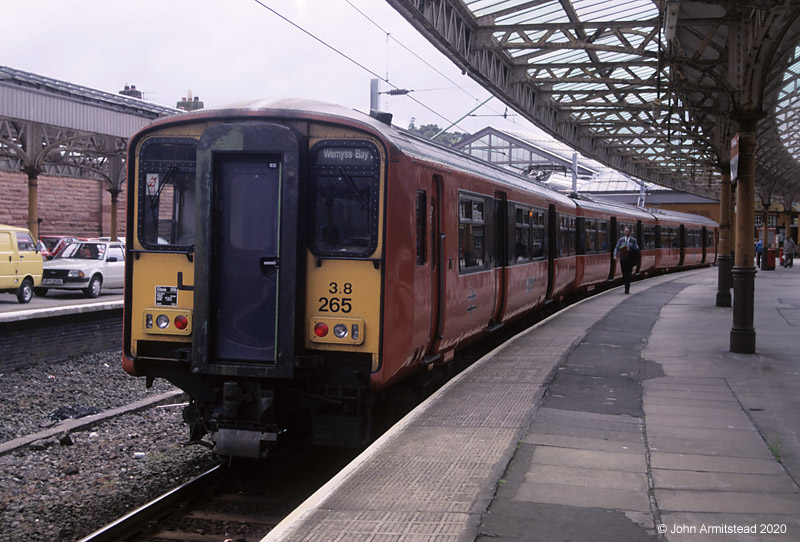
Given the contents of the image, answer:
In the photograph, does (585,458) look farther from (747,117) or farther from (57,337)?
(57,337)

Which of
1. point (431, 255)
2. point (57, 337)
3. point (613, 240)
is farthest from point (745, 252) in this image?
point (613, 240)

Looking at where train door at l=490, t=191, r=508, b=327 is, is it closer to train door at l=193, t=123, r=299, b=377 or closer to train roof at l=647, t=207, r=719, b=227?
train door at l=193, t=123, r=299, b=377

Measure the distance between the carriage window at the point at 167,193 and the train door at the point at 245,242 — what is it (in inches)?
15.7

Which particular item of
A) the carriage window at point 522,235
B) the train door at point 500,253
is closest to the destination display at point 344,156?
the train door at point 500,253

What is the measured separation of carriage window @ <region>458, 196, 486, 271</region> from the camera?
948 centimetres

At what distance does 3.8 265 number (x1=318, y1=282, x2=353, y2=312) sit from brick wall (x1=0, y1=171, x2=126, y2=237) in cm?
3827

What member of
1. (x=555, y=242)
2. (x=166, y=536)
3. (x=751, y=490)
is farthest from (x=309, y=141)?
(x=555, y=242)

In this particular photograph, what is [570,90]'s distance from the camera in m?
23.8

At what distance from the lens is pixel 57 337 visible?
13.7 m

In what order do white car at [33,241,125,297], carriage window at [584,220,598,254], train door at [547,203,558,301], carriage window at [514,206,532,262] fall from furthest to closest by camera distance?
white car at [33,241,125,297] → carriage window at [584,220,598,254] → train door at [547,203,558,301] → carriage window at [514,206,532,262]

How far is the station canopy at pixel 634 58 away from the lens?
11.8 metres

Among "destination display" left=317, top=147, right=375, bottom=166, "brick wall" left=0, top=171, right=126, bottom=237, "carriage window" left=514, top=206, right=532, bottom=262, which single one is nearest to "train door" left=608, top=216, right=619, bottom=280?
"carriage window" left=514, top=206, right=532, bottom=262

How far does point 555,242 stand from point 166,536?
39.4 feet

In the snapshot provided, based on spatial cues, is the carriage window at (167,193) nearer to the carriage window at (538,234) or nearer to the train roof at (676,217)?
the carriage window at (538,234)
